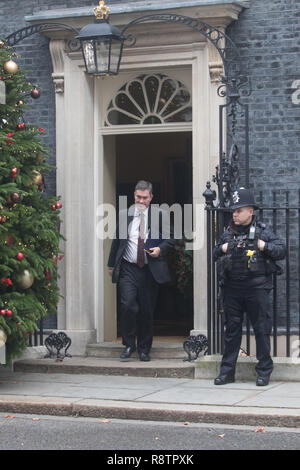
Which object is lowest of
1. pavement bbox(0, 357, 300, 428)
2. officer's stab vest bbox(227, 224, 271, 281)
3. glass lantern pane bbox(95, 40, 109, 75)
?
pavement bbox(0, 357, 300, 428)

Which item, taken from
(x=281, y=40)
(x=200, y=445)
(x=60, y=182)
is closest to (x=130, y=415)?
(x=200, y=445)

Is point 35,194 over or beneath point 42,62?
beneath

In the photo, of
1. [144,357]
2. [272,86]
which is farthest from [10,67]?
[144,357]

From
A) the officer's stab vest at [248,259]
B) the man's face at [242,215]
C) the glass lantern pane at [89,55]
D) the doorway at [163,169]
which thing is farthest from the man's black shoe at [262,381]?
the doorway at [163,169]

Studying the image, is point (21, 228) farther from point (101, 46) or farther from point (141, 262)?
point (101, 46)

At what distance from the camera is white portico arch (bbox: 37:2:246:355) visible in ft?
39.0

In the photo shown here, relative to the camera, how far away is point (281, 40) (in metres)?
11.8

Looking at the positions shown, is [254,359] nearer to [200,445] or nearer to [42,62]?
[200,445]

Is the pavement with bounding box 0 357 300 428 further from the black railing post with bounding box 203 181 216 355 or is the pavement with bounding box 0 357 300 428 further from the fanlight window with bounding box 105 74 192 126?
the fanlight window with bounding box 105 74 192 126

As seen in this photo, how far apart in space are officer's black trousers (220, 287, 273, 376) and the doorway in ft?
15.9

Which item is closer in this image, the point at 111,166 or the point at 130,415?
the point at 130,415

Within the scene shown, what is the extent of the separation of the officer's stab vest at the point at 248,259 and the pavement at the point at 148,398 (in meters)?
1.11

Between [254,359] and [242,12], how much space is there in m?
4.08

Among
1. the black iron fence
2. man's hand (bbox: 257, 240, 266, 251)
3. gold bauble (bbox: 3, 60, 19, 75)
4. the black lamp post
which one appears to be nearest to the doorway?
the black iron fence
